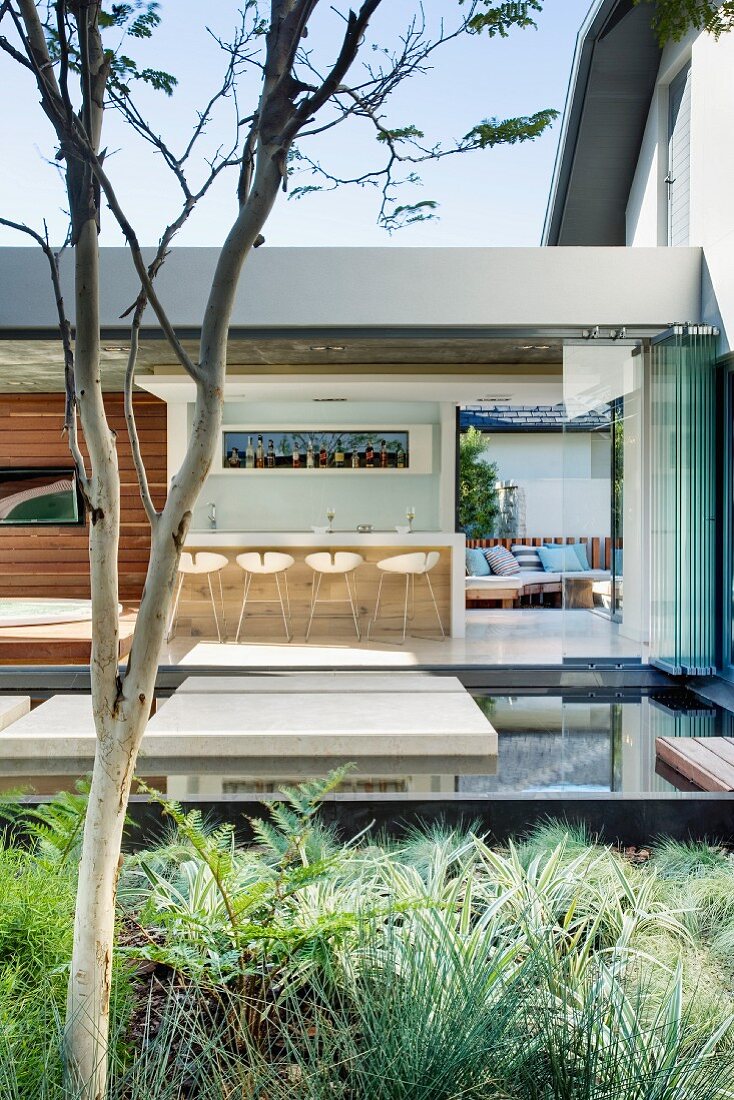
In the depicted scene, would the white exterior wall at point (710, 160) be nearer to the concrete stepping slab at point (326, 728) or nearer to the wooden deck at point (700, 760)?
the wooden deck at point (700, 760)

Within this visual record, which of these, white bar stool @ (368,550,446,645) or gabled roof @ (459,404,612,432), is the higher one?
gabled roof @ (459,404,612,432)

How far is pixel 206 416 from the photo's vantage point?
1570mm

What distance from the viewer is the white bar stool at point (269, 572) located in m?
8.80

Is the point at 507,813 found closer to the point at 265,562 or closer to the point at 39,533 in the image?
the point at 265,562

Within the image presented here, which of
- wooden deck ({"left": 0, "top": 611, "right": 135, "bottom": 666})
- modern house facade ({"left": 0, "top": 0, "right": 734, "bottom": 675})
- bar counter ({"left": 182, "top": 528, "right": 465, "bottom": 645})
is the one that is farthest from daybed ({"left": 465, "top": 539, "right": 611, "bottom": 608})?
wooden deck ({"left": 0, "top": 611, "right": 135, "bottom": 666})

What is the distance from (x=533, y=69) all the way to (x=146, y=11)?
937 centimetres

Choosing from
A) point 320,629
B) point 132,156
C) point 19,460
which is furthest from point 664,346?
point 19,460

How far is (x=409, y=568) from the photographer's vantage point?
342 inches

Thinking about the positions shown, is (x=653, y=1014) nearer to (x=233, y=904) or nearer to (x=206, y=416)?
(x=233, y=904)

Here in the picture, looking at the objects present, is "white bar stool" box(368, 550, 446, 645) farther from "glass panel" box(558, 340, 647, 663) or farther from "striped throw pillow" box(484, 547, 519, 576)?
"striped throw pillow" box(484, 547, 519, 576)

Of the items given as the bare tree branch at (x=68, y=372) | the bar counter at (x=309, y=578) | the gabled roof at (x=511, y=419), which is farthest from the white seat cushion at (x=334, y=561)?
the bare tree branch at (x=68, y=372)

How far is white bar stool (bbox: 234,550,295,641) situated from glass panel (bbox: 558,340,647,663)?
272 centimetres

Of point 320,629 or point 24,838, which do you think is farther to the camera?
point 320,629

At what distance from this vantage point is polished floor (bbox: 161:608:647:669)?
Result: 7344mm
